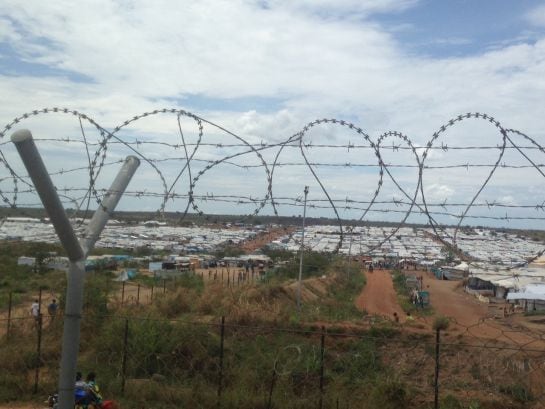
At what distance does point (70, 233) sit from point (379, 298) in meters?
30.2

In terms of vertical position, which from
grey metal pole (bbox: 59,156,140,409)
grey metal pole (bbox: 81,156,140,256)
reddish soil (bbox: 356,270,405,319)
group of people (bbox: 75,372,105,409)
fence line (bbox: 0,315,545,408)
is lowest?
reddish soil (bbox: 356,270,405,319)

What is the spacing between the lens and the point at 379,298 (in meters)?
32.4

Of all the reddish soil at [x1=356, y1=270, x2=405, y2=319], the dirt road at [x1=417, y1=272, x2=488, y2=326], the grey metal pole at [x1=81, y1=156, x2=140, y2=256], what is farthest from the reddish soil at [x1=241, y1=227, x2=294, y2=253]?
the dirt road at [x1=417, y1=272, x2=488, y2=326]

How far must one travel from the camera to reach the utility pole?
330 cm

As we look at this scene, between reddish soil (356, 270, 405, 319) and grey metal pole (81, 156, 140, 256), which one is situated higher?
grey metal pole (81, 156, 140, 256)

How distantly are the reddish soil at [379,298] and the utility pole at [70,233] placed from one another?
18600 mm

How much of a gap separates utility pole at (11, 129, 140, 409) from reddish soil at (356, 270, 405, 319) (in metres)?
18.6

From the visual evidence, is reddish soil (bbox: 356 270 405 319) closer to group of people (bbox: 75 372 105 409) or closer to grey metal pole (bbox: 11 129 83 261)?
group of people (bbox: 75 372 105 409)

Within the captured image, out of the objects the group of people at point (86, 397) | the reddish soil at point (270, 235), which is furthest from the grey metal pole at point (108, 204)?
the group of people at point (86, 397)

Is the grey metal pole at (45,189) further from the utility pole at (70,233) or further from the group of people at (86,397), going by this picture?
the group of people at (86,397)

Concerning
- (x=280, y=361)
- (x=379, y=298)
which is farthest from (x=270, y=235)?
(x=379, y=298)

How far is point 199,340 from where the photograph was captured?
10703mm

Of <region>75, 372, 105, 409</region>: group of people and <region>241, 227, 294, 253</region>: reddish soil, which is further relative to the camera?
<region>241, 227, 294, 253</region>: reddish soil

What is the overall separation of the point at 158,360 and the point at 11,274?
1027 inches
